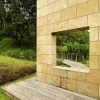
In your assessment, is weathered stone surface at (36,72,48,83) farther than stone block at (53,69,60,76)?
Yes

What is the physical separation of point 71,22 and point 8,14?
13593 millimetres

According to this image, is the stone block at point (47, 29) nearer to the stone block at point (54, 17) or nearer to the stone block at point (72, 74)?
the stone block at point (54, 17)

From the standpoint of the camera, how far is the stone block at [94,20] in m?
3.97

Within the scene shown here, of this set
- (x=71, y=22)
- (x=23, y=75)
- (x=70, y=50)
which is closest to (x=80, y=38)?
(x=70, y=50)

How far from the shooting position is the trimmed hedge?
6.54 m

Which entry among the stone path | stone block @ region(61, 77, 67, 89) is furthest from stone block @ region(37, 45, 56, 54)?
the stone path

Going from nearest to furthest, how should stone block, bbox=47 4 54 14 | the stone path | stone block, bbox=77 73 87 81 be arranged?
the stone path
stone block, bbox=77 73 87 81
stone block, bbox=47 4 54 14

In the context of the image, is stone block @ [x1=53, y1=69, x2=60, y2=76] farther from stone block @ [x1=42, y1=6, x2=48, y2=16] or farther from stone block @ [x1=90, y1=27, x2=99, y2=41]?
stone block @ [x1=42, y1=6, x2=48, y2=16]

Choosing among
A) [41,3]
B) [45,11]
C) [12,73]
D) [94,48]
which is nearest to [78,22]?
[94,48]

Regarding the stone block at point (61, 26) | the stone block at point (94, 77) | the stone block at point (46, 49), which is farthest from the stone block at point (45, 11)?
the stone block at point (94, 77)

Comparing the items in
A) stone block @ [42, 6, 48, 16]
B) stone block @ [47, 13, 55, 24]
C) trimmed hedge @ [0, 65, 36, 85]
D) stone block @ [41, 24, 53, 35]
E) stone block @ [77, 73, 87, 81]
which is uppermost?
stone block @ [42, 6, 48, 16]

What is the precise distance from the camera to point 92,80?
4129mm

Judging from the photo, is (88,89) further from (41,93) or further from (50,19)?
(50,19)

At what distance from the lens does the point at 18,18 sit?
14.7 m
